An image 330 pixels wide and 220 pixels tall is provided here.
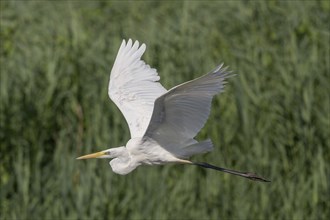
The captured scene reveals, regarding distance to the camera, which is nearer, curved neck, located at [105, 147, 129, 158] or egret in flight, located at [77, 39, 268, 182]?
egret in flight, located at [77, 39, 268, 182]

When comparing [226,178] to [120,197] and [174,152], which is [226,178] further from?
[174,152]

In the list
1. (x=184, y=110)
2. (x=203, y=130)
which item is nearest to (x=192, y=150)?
(x=184, y=110)

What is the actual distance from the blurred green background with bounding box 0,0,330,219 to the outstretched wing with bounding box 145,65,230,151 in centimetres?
112

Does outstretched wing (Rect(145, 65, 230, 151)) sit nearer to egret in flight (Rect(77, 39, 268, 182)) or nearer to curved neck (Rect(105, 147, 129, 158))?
egret in flight (Rect(77, 39, 268, 182))

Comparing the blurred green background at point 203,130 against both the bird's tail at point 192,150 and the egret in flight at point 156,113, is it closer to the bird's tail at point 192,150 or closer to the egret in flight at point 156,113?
the egret in flight at point 156,113

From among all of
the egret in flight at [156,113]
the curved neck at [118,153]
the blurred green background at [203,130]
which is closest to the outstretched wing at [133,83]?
the egret in flight at [156,113]

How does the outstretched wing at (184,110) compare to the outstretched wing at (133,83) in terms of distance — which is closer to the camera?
the outstretched wing at (184,110)

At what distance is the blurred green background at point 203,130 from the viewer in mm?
6414

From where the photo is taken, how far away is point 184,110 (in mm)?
5074

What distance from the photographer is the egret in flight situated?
4.81 meters

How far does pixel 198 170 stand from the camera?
21.7ft

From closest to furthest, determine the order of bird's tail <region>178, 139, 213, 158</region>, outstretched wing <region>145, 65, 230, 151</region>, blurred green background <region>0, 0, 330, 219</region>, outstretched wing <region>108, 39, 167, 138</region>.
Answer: outstretched wing <region>145, 65, 230, 151</region> → bird's tail <region>178, 139, 213, 158</region> → outstretched wing <region>108, 39, 167, 138</region> → blurred green background <region>0, 0, 330, 219</region>

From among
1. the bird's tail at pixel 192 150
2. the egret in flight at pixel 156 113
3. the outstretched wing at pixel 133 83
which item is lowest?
the bird's tail at pixel 192 150

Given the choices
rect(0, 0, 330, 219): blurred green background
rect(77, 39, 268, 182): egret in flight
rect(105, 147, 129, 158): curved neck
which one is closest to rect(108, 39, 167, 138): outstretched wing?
rect(77, 39, 268, 182): egret in flight
